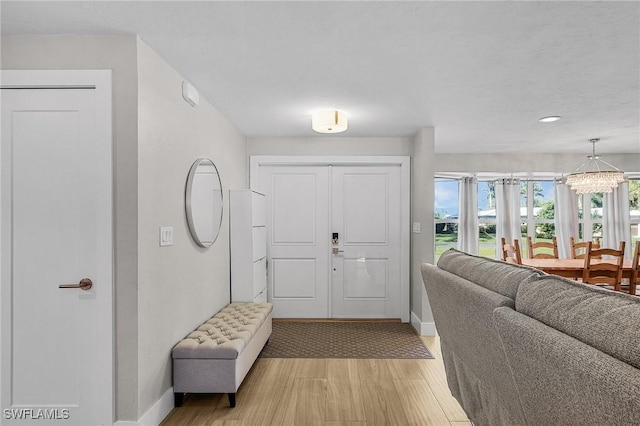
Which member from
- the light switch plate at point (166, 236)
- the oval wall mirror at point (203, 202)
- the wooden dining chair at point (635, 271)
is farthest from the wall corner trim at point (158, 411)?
the wooden dining chair at point (635, 271)

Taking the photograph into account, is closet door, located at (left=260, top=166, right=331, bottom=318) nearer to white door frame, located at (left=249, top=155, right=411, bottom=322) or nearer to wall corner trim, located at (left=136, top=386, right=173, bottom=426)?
white door frame, located at (left=249, top=155, right=411, bottom=322)

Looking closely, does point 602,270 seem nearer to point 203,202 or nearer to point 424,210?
point 424,210

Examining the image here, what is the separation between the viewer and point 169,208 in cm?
253

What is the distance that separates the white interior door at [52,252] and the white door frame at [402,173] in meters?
2.71

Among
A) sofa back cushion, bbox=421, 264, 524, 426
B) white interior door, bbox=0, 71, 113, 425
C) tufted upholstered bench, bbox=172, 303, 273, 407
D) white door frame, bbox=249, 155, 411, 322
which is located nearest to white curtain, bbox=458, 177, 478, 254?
white door frame, bbox=249, 155, 411, 322

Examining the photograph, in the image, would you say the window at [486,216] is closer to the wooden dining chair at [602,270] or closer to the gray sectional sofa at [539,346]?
the wooden dining chair at [602,270]

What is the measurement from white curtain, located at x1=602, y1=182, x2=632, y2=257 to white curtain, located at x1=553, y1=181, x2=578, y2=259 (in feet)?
1.67

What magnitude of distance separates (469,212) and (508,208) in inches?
24.4

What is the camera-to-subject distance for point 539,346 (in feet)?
3.65

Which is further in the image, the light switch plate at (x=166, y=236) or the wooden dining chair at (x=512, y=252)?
the wooden dining chair at (x=512, y=252)

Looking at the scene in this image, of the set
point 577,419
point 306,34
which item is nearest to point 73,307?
point 306,34

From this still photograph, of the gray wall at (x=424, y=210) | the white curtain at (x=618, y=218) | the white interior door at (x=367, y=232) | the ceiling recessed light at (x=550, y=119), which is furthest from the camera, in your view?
the white curtain at (x=618, y=218)

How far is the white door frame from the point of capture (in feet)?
15.8

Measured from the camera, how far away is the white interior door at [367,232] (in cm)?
494
